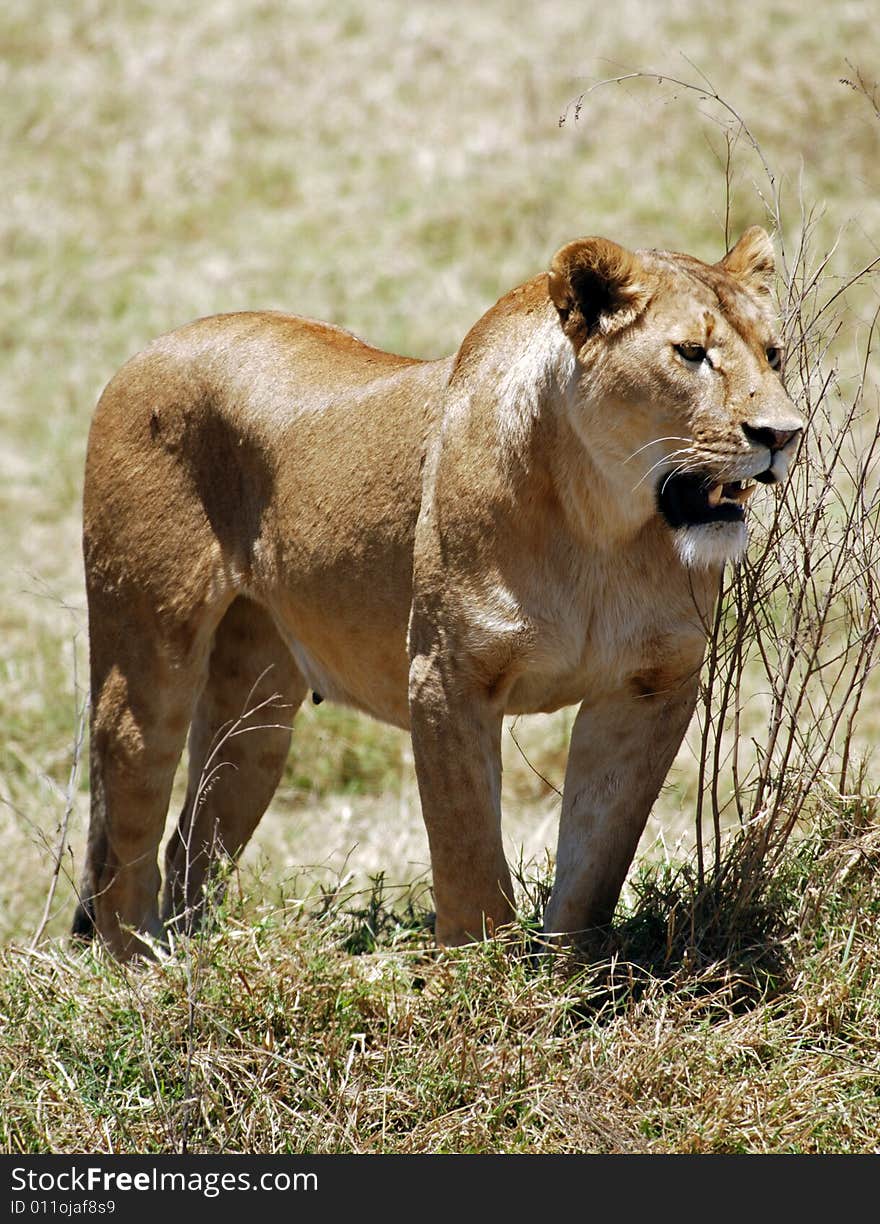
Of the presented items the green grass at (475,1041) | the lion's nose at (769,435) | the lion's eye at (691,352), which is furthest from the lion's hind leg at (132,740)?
the lion's nose at (769,435)

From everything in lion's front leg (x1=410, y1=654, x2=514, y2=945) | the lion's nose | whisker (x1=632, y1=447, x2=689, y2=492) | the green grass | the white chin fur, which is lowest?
the green grass

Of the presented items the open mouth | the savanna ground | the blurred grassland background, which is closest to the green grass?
the savanna ground

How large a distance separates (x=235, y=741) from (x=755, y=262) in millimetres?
2284

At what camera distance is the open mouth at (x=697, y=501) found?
11.6 feet

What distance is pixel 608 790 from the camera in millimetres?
4000

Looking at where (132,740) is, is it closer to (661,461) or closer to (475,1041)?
(475,1041)

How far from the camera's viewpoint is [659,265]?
3.60 m

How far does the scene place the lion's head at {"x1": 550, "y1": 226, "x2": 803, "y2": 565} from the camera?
11.2 ft

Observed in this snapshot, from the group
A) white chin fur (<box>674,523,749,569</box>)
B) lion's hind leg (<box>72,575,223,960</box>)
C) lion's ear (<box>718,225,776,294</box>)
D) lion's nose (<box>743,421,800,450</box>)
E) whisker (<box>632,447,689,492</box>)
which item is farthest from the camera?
lion's hind leg (<box>72,575,223,960</box>)

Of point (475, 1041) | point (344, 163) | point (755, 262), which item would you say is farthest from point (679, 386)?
point (344, 163)

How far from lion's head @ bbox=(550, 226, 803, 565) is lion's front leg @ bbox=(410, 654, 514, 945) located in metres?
0.61

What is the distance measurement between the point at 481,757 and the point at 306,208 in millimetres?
10087

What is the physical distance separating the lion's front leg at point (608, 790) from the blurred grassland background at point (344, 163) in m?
5.11

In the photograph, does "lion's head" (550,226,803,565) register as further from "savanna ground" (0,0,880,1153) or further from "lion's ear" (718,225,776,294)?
"savanna ground" (0,0,880,1153)
